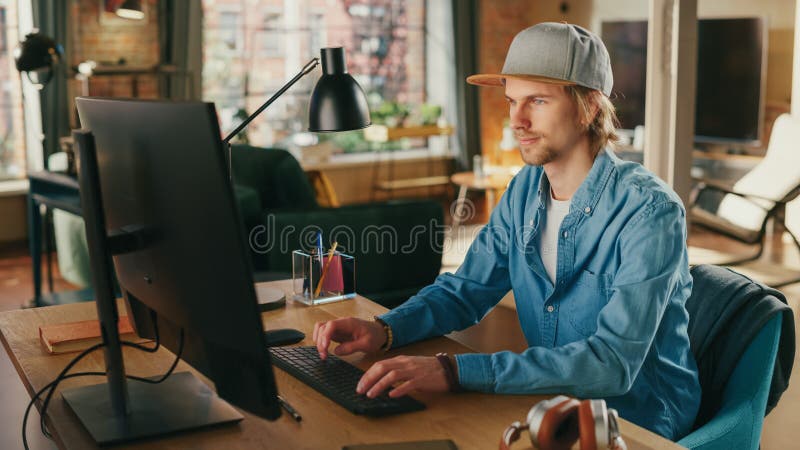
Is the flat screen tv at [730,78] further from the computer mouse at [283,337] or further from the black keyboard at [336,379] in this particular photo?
the black keyboard at [336,379]

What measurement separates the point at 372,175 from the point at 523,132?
6419mm

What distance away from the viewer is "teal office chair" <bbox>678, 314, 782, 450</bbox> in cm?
172

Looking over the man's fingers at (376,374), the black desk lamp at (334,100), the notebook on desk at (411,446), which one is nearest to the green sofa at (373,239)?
the black desk lamp at (334,100)

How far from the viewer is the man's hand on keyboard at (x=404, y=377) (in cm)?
150

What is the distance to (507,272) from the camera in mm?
2084

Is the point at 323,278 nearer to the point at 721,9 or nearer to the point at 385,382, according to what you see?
the point at 385,382

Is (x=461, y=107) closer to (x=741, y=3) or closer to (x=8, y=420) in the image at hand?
(x=741, y=3)

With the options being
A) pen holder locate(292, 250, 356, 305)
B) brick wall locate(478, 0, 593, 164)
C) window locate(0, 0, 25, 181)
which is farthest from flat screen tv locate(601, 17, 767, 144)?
pen holder locate(292, 250, 356, 305)

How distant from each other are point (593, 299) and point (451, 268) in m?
4.09

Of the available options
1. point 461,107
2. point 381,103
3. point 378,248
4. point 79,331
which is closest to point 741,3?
point 461,107

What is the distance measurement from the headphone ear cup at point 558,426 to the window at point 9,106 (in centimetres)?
648

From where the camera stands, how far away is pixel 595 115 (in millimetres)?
1874

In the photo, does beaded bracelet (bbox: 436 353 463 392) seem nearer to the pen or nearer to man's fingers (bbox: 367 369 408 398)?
man's fingers (bbox: 367 369 408 398)

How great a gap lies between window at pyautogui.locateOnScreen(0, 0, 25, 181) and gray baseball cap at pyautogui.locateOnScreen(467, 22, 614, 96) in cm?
587
